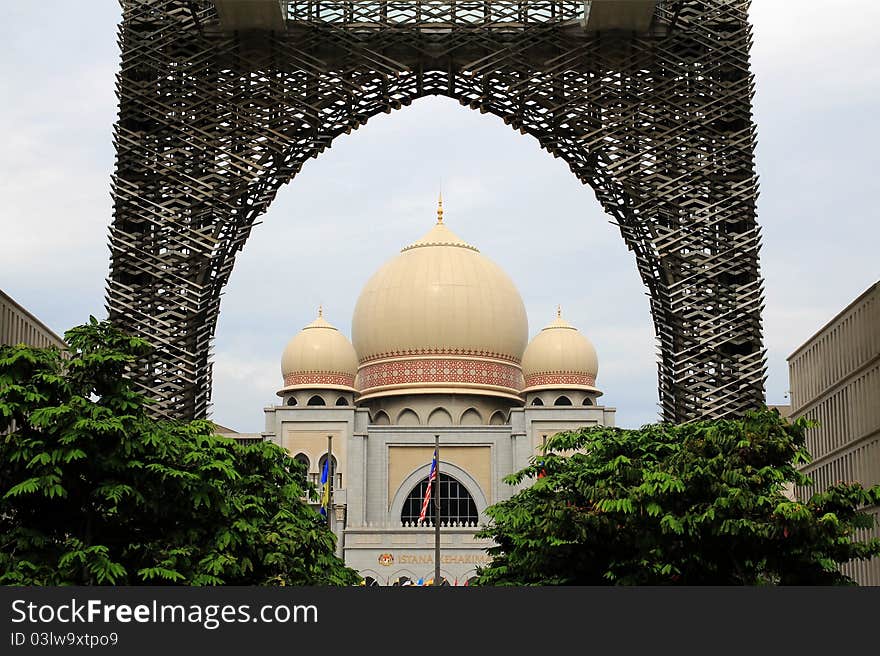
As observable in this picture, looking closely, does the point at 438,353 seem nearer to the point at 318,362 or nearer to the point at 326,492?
the point at 318,362

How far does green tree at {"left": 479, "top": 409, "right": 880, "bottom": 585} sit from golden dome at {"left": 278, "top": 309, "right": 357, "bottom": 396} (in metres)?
31.0

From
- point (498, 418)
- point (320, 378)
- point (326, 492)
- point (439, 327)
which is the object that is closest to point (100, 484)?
point (326, 492)

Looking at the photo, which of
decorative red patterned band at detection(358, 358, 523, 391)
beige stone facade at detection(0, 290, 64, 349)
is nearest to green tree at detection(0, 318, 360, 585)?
beige stone facade at detection(0, 290, 64, 349)

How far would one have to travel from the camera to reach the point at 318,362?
162ft

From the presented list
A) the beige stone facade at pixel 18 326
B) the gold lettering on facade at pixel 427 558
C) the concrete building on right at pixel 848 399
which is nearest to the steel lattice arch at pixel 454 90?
the beige stone facade at pixel 18 326

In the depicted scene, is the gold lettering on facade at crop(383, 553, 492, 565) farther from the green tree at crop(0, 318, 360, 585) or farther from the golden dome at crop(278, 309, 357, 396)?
the green tree at crop(0, 318, 360, 585)

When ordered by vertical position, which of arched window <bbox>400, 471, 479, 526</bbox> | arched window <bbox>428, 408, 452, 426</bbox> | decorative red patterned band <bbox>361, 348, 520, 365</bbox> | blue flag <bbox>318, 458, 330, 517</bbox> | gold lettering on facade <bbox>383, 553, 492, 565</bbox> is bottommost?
gold lettering on facade <bbox>383, 553, 492, 565</bbox>

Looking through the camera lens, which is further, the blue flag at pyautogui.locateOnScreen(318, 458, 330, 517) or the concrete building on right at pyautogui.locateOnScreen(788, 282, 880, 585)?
the blue flag at pyautogui.locateOnScreen(318, 458, 330, 517)

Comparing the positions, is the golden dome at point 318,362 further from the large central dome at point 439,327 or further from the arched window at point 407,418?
the arched window at point 407,418

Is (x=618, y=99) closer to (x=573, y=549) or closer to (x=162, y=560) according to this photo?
(x=573, y=549)

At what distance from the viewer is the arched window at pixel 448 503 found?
46125 millimetres

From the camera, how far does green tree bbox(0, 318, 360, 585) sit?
1514 cm

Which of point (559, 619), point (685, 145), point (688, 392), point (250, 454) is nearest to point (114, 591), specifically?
point (559, 619)

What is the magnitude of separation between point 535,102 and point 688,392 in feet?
17.6
